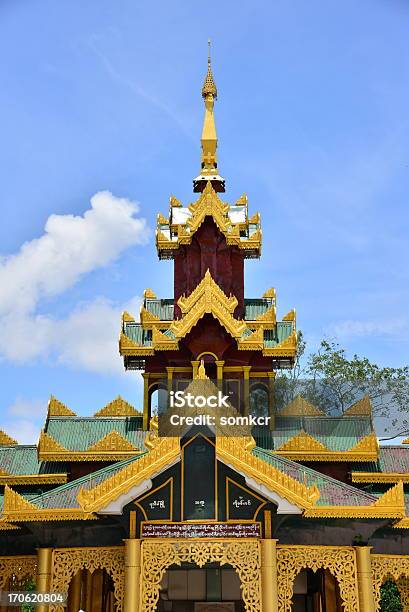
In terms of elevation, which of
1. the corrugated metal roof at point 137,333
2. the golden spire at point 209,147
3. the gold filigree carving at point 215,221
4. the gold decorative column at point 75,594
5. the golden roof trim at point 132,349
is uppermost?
the golden spire at point 209,147

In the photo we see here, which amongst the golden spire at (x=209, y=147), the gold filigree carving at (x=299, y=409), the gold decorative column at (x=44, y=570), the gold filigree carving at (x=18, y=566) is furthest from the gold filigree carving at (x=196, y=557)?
the golden spire at (x=209, y=147)

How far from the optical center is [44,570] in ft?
57.3

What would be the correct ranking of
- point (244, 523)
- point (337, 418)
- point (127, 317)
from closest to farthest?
1. point (244, 523)
2. point (337, 418)
3. point (127, 317)

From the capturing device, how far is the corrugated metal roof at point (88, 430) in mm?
23172

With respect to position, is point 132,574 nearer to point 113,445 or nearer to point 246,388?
point 113,445

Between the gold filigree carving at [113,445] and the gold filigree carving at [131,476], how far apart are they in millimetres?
5295

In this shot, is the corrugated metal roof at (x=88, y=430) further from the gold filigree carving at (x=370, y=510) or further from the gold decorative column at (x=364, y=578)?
the gold decorative column at (x=364, y=578)

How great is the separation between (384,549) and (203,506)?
17.7ft

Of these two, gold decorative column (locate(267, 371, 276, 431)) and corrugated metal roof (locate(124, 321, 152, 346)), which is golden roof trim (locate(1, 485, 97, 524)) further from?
corrugated metal roof (locate(124, 321, 152, 346))

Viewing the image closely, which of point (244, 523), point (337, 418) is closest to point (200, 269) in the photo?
point (337, 418)

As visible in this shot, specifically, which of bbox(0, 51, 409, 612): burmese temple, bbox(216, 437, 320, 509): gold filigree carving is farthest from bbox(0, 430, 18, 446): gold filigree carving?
bbox(216, 437, 320, 509): gold filigree carving

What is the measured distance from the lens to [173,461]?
55.5 feet

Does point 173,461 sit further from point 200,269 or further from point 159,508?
point 200,269

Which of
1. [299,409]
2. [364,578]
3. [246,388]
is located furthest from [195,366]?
[364,578]
